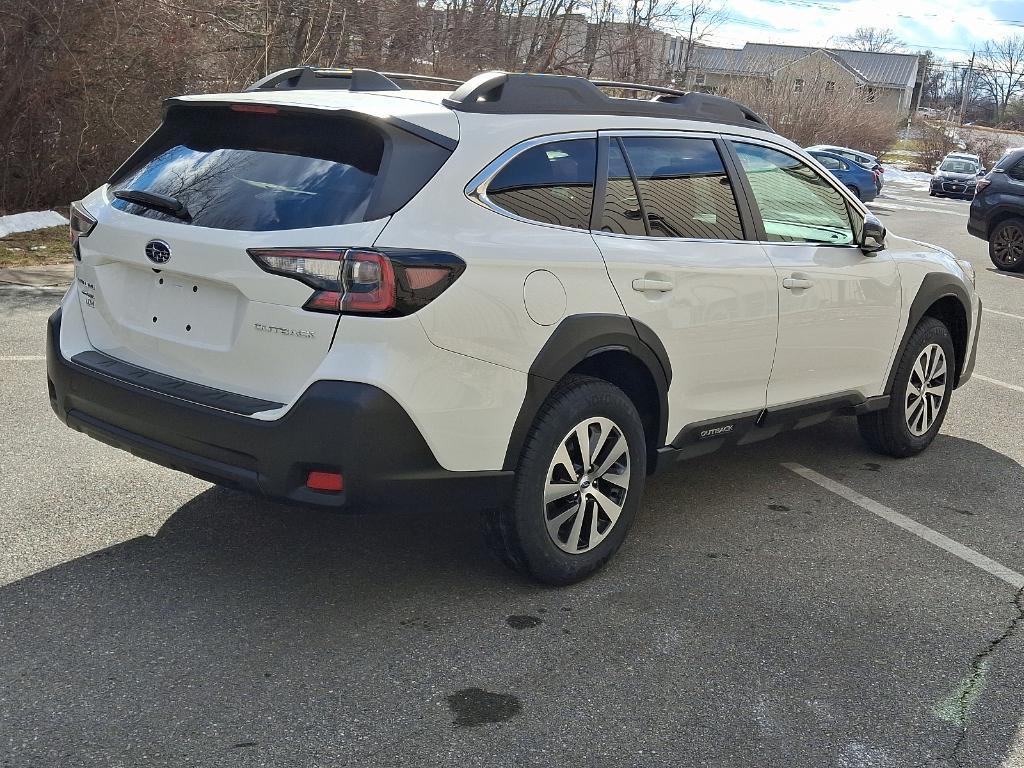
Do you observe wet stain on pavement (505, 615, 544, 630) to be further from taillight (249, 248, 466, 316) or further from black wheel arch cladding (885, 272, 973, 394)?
black wheel arch cladding (885, 272, 973, 394)

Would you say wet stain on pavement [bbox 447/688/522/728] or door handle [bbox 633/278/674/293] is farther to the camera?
door handle [bbox 633/278/674/293]

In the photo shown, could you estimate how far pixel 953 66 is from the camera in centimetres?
11525

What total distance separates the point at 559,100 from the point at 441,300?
1.11m

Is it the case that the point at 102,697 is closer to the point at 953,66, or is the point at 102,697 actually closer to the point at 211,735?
the point at 211,735

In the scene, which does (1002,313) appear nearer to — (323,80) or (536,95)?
(536,95)

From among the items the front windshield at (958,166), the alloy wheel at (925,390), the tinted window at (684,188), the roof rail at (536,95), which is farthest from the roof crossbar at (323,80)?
the front windshield at (958,166)

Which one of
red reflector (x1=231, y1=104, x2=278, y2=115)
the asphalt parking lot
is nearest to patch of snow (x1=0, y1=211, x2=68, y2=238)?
the asphalt parking lot

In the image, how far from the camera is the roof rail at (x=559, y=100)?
13.1ft

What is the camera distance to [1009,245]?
16.4 meters

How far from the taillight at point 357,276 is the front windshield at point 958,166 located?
43.4 metres

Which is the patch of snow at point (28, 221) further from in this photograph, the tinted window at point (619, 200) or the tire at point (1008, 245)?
the tire at point (1008, 245)

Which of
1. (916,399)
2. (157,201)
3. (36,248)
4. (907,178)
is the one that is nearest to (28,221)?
(36,248)

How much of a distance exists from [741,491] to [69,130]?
35.6 feet

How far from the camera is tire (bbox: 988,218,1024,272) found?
16.2m
